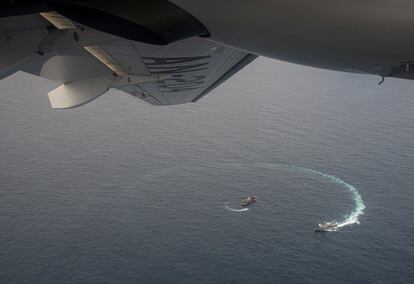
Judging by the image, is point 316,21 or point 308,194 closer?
point 316,21

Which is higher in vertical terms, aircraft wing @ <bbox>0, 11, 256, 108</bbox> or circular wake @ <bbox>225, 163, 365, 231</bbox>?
aircraft wing @ <bbox>0, 11, 256, 108</bbox>

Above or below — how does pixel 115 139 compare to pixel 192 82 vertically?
below

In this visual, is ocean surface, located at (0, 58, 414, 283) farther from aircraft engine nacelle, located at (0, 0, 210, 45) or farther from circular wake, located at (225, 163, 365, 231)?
aircraft engine nacelle, located at (0, 0, 210, 45)

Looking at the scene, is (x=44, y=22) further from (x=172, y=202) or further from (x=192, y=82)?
(x=172, y=202)

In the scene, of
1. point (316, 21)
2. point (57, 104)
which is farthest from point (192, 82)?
point (316, 21)

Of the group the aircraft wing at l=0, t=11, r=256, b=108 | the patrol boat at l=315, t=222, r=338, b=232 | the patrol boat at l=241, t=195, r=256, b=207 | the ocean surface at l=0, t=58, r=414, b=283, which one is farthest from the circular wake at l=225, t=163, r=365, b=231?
the aircraft wing at l=0, t=11, r=256, b=108

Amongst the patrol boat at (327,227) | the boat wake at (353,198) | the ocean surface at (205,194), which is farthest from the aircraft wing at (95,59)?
the boat wake at (353,198)
